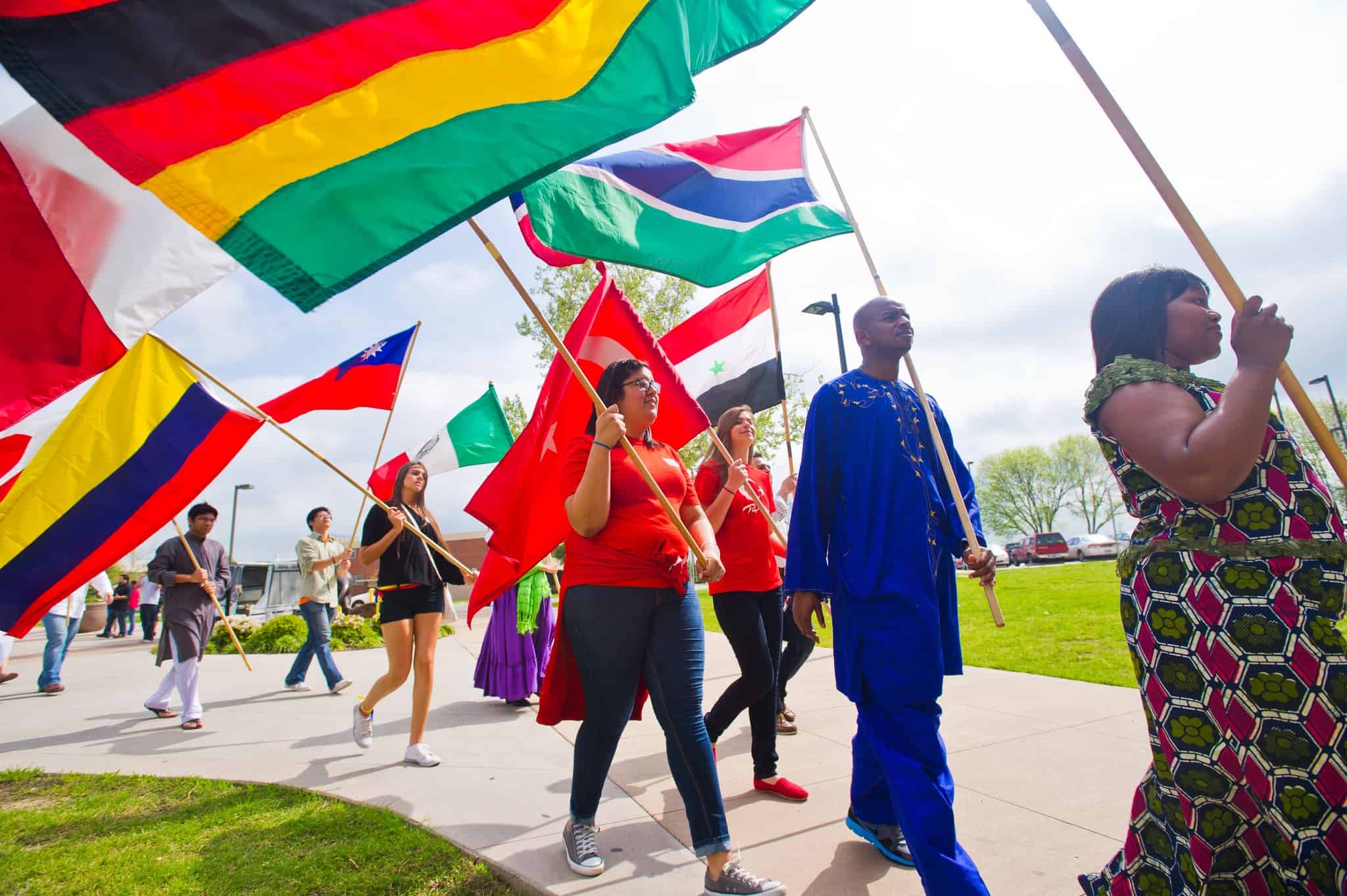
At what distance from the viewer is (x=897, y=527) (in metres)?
2.83

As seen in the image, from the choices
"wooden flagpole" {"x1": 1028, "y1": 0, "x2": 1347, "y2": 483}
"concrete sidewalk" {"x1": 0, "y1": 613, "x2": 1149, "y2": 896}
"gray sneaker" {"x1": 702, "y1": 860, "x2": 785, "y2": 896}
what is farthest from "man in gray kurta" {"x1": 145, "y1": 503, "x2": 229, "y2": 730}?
"wooden flagpole" {"x1": 1028, "y1": 0, "x2": 1347, "y2": 483}

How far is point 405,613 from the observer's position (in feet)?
16.1

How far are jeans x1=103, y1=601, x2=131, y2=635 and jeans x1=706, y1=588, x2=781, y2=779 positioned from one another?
64.3 ft

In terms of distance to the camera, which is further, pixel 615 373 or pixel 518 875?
pixel 615 373

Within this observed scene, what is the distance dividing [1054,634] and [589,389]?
315 inches

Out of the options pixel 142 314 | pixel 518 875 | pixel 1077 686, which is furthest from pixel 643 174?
pixel 1077 686

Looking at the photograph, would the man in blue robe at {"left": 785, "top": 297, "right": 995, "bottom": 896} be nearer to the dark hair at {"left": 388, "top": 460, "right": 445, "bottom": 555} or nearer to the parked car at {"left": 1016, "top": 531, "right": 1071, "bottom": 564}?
the dark hair at {"left": 388, "top": 460, "right": 445, "bottom": 555}

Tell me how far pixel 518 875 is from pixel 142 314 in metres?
2.68

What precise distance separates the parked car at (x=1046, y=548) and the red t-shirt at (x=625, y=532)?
147 ft

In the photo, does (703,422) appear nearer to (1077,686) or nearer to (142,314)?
(142,314)

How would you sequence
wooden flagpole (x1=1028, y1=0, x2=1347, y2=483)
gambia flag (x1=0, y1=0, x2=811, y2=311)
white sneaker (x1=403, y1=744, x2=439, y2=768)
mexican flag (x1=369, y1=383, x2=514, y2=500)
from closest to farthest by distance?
wooden flagpole (x1=1028, y1=0, x2=1347, y2=483), gambia flag (x1=0, y1=0, x2=811, y2=311), white sneaker (x1=403, y1=744, x2=439, y2=768), mexican flag (x1=369, y1=383, x2=514, y2=500)

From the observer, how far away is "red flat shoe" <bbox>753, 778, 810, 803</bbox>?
3693 mm

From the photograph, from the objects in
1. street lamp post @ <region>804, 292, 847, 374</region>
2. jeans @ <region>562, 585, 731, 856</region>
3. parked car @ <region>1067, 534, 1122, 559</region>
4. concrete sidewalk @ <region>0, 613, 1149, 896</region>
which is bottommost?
parked car @ <region>1067, 534, 1122, 559</region>

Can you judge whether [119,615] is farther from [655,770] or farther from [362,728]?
[655,770]
